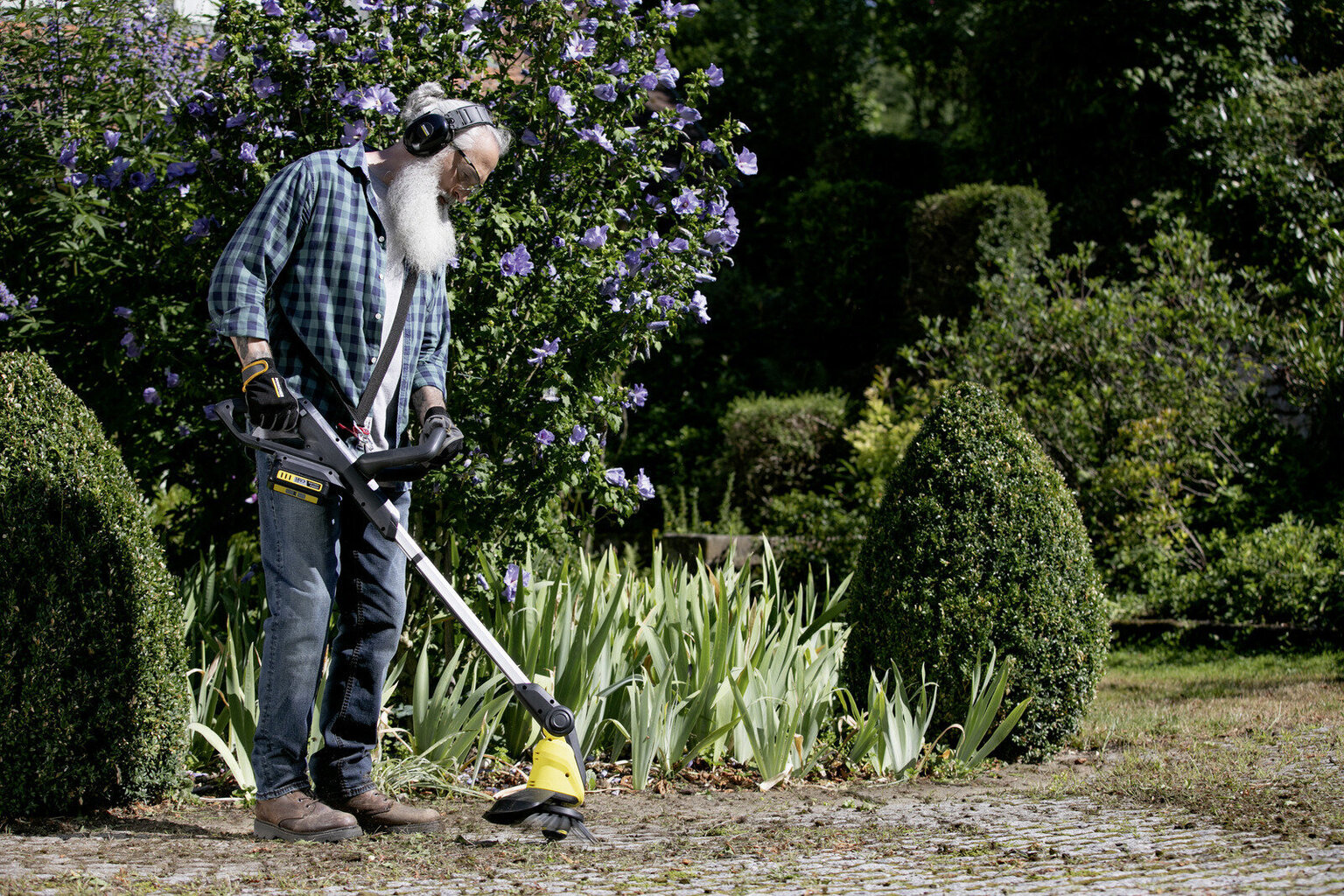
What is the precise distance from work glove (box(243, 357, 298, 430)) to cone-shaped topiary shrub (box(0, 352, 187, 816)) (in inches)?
31.1

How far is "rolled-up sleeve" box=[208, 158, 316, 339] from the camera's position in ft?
9.15

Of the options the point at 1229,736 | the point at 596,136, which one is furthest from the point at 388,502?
the point at 1229,736

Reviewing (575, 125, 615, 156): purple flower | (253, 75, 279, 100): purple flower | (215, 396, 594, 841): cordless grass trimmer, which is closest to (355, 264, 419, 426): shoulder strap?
(215, 396, 594, 841): cordless grass trimmer

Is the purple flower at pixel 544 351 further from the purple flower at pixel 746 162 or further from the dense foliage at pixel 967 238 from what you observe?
the dense foliage at pixel 967 238

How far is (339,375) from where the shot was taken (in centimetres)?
296

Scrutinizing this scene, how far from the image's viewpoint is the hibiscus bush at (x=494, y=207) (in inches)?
154

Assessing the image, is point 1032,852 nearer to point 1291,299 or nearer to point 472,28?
point 472,28

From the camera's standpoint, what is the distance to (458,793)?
11.5ft

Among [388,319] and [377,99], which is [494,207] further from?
[388,319]

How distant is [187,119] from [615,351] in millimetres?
1724

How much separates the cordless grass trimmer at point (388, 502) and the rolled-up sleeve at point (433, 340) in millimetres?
336

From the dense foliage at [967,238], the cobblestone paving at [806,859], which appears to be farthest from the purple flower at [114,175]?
the dense foliage at [967,238]

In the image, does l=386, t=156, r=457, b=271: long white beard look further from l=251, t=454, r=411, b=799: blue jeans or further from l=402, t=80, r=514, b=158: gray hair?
l=251, t=454, r=411, b=799: blue jeans

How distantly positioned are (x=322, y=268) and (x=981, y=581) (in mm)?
2312
